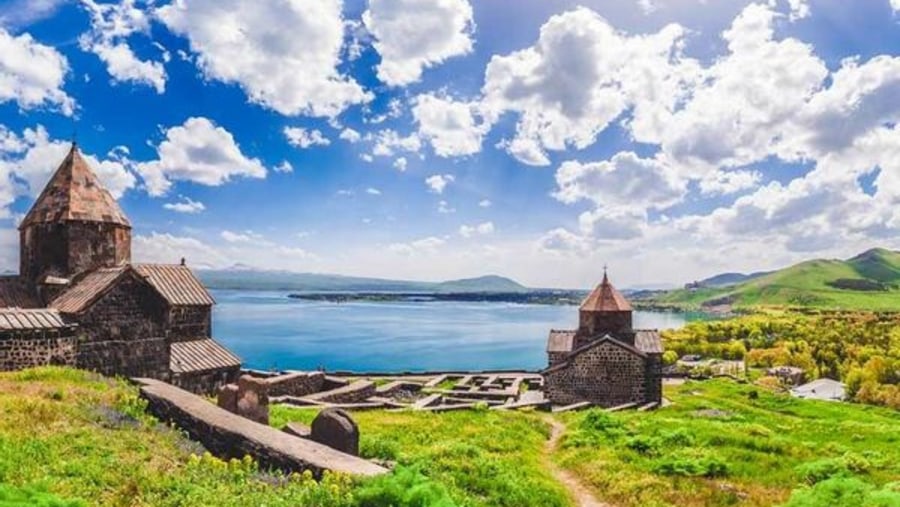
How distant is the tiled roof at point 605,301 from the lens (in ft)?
118

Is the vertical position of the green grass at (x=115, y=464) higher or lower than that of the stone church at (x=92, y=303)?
lower

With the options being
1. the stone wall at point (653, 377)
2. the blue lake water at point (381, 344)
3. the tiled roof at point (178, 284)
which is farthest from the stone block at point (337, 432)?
the blue lake water at point (381, 344)

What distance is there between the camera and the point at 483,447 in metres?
17.3

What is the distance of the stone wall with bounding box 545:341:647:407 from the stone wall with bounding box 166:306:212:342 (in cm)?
1872

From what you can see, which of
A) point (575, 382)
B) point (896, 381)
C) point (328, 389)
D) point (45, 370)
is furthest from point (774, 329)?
point (45, 370)

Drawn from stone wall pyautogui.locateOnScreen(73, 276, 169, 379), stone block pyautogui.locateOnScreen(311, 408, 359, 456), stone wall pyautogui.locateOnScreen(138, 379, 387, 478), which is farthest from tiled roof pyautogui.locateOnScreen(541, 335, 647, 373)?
stone wall pyautogui.locateOnScreen(138, 379, 387, 478)

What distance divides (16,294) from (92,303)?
4391 millimetres

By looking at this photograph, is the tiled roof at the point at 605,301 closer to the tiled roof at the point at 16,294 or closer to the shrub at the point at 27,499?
the tiled roof at the point at 16,294

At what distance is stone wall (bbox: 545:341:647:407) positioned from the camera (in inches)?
1334

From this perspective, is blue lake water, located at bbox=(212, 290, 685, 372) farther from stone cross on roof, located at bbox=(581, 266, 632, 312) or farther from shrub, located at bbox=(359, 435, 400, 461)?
shrub, located at bbox=(359, 435, 400, 461)

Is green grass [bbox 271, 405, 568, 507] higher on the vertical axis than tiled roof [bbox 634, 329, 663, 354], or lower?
lower

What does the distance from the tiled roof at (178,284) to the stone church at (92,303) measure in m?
0.06

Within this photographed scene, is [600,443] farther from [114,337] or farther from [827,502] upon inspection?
[114,337]

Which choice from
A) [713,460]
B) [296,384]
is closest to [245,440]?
[713,460]
